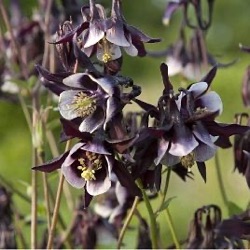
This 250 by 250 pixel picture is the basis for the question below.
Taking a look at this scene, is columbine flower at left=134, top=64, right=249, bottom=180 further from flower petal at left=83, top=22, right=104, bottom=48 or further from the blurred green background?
the blurred green background

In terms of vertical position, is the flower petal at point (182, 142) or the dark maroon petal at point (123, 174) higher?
the flower petal at point (182, 142)

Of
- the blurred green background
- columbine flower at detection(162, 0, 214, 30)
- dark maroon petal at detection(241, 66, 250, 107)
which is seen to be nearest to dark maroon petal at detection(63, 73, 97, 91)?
the blurred green background

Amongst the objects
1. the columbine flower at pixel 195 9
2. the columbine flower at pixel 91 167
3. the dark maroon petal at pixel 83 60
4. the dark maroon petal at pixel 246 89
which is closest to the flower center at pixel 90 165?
the columbine flower at pixel 91 167

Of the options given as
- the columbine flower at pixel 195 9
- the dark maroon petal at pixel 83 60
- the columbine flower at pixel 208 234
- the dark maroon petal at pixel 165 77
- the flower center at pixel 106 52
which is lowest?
the columbine flower at pixel 208 234

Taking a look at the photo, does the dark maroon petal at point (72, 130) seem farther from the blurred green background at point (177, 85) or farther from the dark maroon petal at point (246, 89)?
the dark maroon petal at point (246, 89)

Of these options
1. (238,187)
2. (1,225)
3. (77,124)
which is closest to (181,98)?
(77,124)

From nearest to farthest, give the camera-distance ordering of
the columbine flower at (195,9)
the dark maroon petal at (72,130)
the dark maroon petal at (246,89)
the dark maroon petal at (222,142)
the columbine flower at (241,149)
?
the dark maroon petal at (72,130)
the dark maroon petal at (222,142)
the columbine flower at (241,149)
the dark maroon petal at (246,89)
the columbine flower at (195,9)

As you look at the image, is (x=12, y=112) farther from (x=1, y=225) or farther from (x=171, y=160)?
(x=171, y=160)

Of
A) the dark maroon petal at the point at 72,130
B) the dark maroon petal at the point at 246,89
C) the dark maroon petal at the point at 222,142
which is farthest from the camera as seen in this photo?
the dark maroon petal at the point at 246,89
